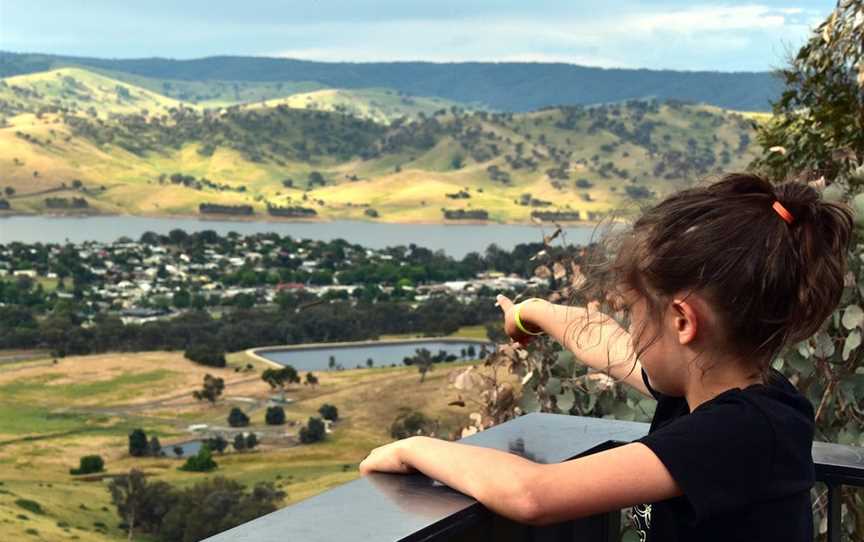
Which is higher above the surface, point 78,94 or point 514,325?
point 514,325

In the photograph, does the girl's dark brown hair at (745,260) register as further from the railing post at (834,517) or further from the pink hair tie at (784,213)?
the railing post at (834,517)

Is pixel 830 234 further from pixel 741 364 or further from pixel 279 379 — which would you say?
pixel 279 379

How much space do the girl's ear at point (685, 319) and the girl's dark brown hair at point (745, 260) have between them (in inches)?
0.6

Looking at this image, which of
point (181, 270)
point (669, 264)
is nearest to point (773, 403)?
point (669, 264)

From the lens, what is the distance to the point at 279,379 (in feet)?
133

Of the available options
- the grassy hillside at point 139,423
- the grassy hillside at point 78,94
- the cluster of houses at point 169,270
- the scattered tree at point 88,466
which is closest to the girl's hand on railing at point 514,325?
the grassy hillside at point 139,423

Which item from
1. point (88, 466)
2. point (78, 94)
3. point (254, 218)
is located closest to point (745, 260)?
point (88, 466)

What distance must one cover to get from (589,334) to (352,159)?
9959 cm

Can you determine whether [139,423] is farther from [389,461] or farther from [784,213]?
[784,213]

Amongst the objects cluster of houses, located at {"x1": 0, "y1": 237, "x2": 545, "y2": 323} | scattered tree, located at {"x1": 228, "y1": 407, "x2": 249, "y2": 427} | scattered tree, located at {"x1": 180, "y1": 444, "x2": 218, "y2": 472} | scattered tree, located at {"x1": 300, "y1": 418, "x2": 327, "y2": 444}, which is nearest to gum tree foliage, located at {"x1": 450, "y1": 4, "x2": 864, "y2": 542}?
scattered tree, located at {"x1": 180, "y1": 444, "x2": 218, "y2": 472}

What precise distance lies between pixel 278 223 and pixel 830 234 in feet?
268

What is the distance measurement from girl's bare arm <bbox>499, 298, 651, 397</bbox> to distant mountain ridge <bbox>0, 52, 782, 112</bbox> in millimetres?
154955

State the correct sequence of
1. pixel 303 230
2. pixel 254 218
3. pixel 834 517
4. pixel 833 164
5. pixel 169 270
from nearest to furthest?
pixel 834 517 → pixel 833 164 → pixel 169 270 → pixel 303 230 → pixel 254 218

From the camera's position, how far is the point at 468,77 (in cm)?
19800
